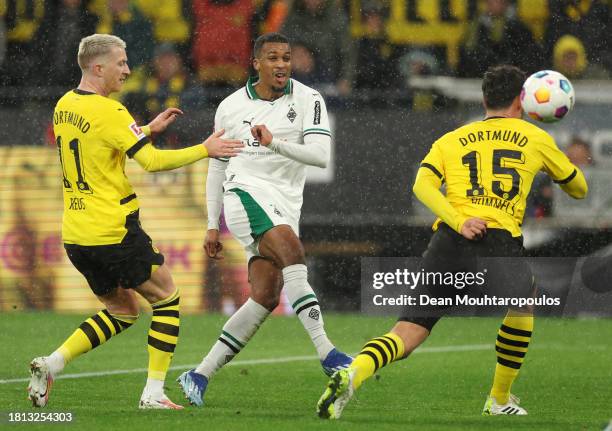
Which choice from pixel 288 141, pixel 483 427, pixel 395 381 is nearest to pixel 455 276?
pixel 483 427

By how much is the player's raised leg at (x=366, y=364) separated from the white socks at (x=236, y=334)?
4.42 ft

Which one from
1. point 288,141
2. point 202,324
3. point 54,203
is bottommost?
point 202,324

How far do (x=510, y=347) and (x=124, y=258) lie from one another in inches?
81.9

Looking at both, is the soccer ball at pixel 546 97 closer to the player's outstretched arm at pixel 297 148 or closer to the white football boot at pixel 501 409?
the player's outstretched arm at pixel 297 148

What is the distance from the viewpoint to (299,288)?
25.6 ft

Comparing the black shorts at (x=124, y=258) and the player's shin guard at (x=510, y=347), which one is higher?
the black shorts at (x=124, y=258)

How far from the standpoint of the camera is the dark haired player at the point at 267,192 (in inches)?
308

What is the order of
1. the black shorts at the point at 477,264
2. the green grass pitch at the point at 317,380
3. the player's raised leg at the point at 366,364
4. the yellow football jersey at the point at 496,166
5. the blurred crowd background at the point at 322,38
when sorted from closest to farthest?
the player's raised leg at the point at 366,364 < the green grass pitch at the point at 317,380 < the black shorts at the point at 477,264 < the yellow football jersey at the point at 496,166 < the blurred crowd background at the point at 322,38

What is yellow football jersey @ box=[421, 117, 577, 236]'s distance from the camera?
6969 mm

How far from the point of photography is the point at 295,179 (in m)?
8.28

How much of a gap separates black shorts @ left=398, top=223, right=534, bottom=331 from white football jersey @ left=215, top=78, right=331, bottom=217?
1432 millimetres

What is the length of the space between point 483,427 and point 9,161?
29.2 ft

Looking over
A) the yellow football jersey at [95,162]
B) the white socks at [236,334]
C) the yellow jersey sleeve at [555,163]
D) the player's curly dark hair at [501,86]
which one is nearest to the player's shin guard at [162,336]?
the yellow football jersey at [95,162]

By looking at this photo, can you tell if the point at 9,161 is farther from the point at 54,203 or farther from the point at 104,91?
the point at 104,91
